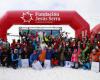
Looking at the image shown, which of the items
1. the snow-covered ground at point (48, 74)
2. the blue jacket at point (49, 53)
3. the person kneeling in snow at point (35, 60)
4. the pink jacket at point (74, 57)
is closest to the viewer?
the snow-covered ground at point (48, 74)

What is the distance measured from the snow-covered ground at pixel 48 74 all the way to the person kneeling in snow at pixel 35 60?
0.31 meters

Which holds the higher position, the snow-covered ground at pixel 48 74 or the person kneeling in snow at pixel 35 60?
the person kneeling in snow at pixel 35 60

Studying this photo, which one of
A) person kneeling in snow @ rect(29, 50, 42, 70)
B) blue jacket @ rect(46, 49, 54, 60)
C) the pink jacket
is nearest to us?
person kneeling in snow @ rect(29, 50, 42, 70)

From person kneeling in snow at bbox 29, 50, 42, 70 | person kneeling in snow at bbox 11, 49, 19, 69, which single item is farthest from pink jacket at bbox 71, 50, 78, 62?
person kneeling in snow at bbox 11, 49, 19, 69

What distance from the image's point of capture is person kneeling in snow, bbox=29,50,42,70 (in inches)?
608

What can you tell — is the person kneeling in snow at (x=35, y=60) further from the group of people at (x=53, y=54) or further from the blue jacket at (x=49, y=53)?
the blue jacket at (x=49, y=53)

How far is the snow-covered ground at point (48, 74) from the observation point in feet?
45.8

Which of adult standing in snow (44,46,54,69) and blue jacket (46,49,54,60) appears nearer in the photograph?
adult standing in snow (44,46,54,69)

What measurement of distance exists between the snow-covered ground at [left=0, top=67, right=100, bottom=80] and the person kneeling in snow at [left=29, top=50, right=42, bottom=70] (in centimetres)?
31

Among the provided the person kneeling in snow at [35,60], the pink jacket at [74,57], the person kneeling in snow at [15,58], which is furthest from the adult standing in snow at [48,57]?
the person kneeling in snow at [15,58]

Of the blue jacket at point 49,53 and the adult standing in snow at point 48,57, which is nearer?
the adult standing in snow at point 48,57

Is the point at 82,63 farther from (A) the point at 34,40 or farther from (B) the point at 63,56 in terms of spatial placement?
(A) the point at 34,40

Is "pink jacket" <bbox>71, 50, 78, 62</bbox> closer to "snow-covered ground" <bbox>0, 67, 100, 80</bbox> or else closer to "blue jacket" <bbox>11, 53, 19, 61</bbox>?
"snow-covered ground" <bbox>0, 67, 100, 80</bbox>

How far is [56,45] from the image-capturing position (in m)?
16.4
